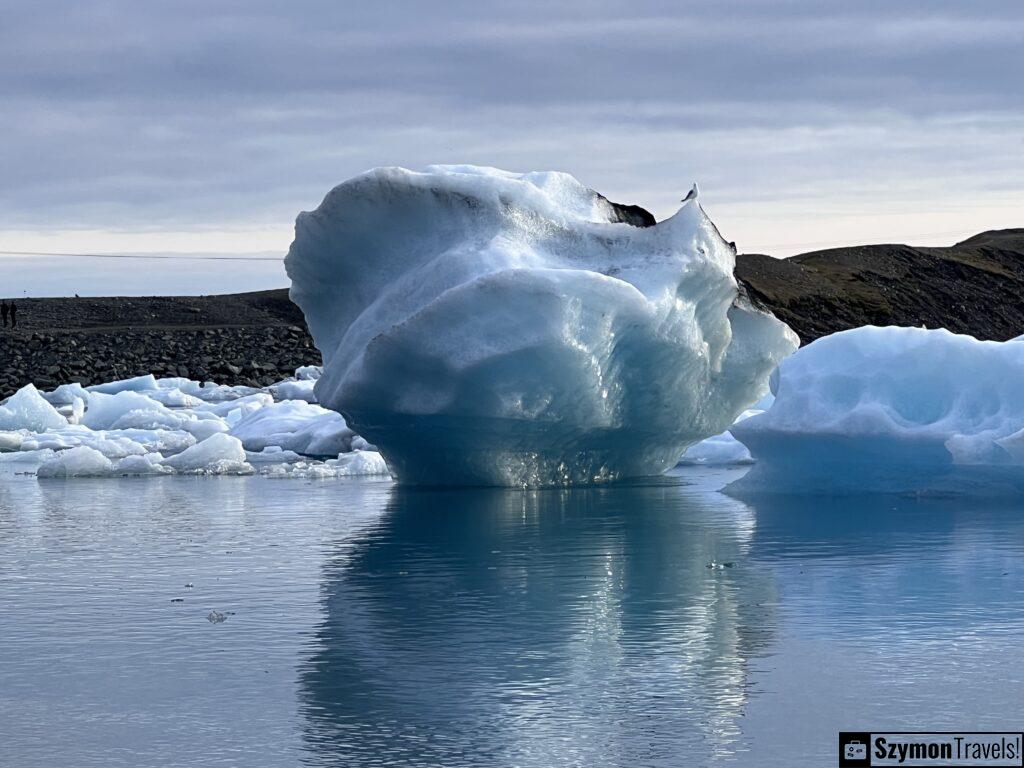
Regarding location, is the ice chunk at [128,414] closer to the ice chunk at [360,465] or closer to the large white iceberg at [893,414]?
the ice chunk at [360,465]

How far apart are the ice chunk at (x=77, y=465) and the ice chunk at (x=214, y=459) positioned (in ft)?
2.49

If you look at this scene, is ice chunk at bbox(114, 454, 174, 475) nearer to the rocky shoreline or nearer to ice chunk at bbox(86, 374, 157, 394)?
ice chunk at bbox(86, 374, 157, 394)

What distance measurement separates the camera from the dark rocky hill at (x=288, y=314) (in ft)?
115

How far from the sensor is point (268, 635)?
253 inches

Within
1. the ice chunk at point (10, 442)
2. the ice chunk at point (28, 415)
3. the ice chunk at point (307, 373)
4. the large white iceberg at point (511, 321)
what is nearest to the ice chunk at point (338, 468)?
the large white iceberg at point (511, 321)

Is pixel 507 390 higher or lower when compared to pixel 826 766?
higher

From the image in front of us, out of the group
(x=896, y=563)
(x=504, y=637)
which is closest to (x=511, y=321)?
(x=896, y=563)

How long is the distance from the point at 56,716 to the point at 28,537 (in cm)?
539

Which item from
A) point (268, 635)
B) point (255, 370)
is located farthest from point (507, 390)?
point (255, 370)

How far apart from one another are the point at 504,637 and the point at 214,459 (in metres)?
10.9

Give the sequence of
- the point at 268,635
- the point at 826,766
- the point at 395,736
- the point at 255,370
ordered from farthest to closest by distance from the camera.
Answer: the point at 255,370 < the point at 268,635 < the point at 395,736 < the point at 826,766

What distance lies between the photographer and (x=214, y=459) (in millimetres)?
16750

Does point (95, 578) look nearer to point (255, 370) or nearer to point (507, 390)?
point (507, 390)

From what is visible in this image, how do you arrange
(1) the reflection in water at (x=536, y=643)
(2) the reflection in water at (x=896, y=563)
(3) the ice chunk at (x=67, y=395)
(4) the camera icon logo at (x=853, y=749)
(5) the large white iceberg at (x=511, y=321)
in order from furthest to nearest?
(3) the ice chunk at (x=67, y=395) < (5) the large white iceberg at (x=511, y=321) < (2) the reflection in water at (x=896, y=563) < (1) the reflection in water at (x=536, y=643) < (4) the camera icon logo at (x=853, y=749)
